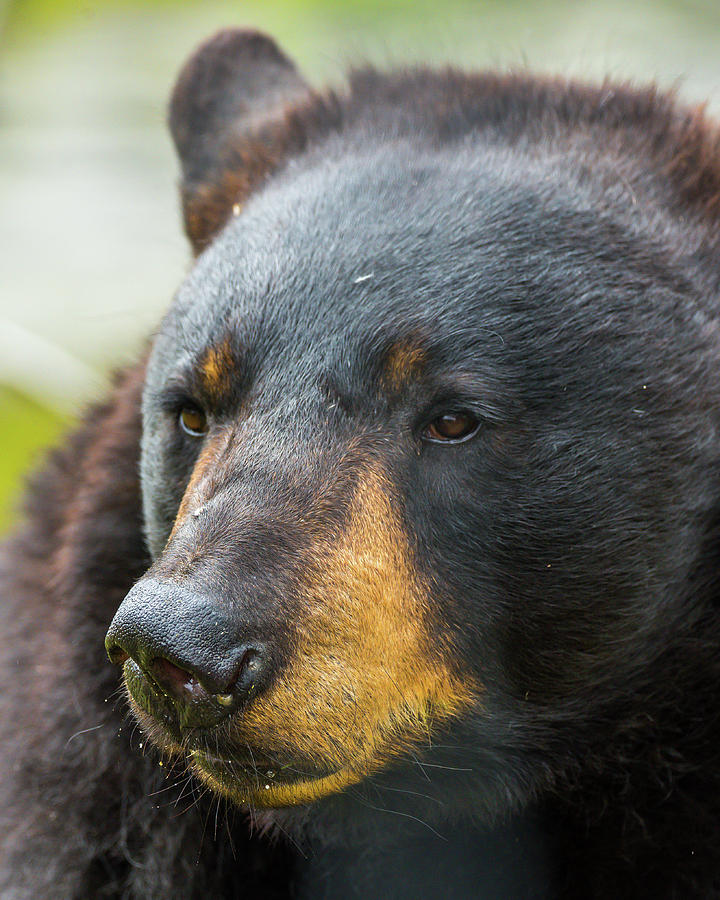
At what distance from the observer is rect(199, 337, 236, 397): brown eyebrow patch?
3.10 m

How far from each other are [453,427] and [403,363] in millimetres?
179

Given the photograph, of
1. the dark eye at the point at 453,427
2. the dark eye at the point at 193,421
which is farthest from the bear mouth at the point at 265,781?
the dark eye at the point at 193,421

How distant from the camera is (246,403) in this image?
9.98ft

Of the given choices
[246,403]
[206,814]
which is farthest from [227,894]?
[246,403]

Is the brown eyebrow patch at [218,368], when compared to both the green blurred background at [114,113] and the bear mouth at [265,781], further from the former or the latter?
the green blurred background at [114,113]

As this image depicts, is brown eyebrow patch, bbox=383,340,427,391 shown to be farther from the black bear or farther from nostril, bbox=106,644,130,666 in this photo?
nostril, bbox=106,644,130,666

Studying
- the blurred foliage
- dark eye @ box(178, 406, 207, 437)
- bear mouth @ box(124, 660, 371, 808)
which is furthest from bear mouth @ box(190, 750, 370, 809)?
the blurred foliage

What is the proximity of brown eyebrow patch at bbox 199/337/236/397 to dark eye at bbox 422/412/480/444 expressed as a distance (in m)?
0.50

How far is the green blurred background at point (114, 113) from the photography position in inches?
308

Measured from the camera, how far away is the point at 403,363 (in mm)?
2932

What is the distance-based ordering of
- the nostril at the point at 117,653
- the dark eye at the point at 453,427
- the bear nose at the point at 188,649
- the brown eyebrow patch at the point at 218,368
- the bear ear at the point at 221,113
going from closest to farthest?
the bear nose at the point at 188,649
the nostril at the point at 117,653
the dark eye at the point at 453,427
the brown eyebrow patch at the point at 218,368
the bear ear at the point at 221,113

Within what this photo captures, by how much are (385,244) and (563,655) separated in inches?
40.2

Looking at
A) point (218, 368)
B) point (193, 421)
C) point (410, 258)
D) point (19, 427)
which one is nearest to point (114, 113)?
point (19, 427)

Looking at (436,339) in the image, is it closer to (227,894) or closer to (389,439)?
(389,439)
